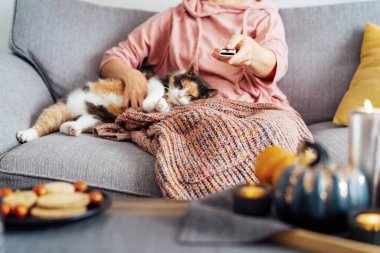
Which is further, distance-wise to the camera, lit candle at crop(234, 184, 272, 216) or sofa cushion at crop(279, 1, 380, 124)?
sofa cushion at crop(279, 1, 380, 124)

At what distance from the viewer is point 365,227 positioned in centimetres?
80

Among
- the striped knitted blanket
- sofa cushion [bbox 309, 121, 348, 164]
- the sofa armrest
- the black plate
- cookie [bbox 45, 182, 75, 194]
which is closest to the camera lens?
the black plate

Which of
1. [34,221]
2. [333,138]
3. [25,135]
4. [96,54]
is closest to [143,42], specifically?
[96,54]

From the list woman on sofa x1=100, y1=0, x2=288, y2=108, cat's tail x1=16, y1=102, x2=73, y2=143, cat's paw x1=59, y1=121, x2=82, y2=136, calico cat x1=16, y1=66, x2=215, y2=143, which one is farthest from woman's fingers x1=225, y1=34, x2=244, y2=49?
cat's tail x1=16, y1=102, x2=73, y2=143

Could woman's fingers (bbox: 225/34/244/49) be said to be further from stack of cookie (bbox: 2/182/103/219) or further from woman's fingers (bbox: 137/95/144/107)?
stack of cookie (bbox: 2/182/103/219)

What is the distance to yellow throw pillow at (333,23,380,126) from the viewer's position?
5.69 feet

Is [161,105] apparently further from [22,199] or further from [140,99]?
[22,199]

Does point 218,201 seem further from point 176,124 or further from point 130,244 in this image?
point 176,124

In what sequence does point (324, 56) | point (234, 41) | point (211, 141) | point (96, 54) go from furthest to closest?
point (96, 54)
point (324, 56)
point (234, 41)
point (211, 141)

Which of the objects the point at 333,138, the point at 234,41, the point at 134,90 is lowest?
the point at 333,138

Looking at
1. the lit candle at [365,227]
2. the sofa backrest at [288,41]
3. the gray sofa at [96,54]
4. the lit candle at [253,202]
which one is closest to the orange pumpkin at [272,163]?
the lit candle at [253,202]

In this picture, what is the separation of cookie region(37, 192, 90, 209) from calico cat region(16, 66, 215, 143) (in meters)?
0.76

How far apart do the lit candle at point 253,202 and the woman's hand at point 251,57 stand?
65 cm

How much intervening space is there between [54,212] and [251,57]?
0.92 m
